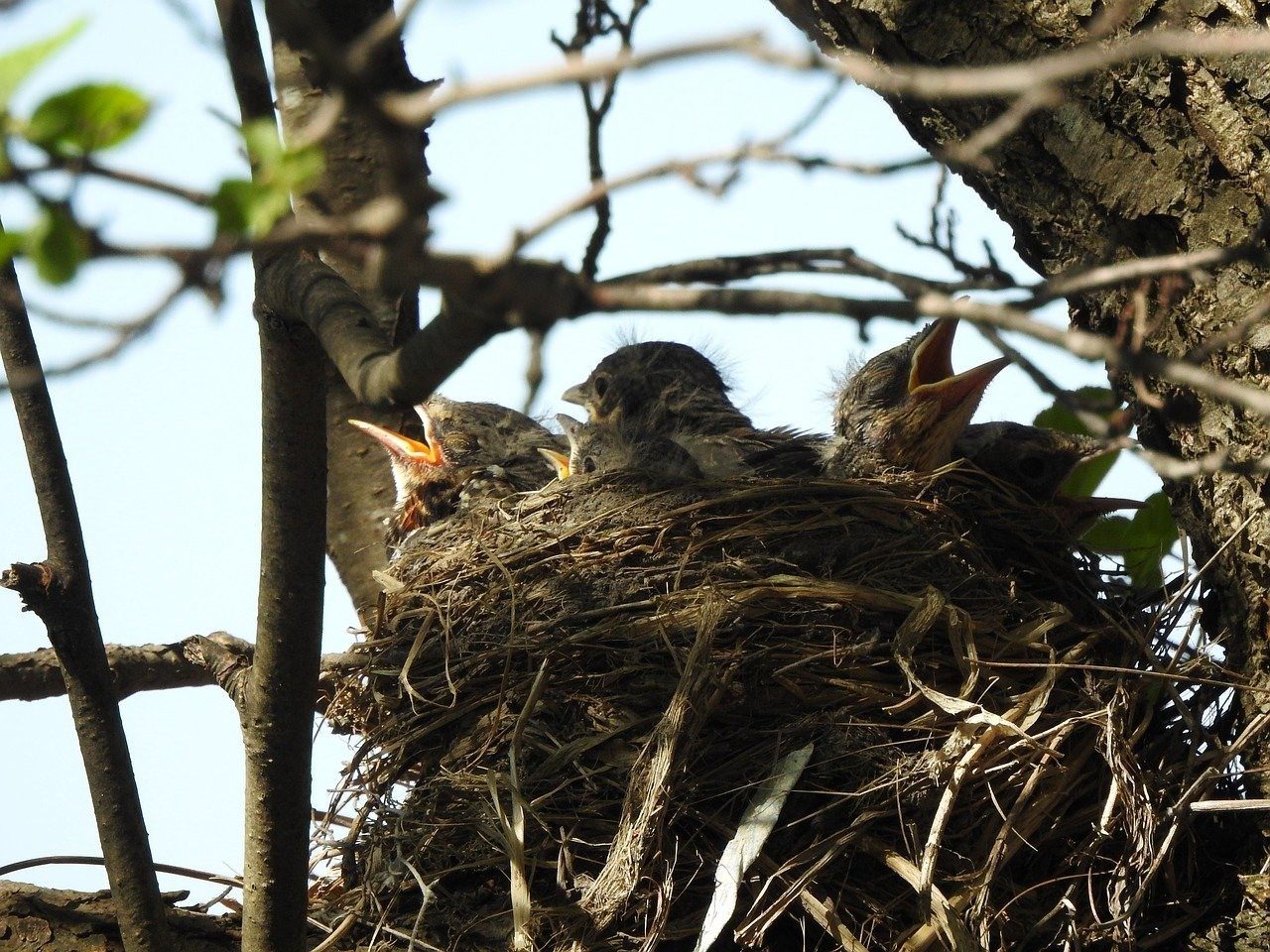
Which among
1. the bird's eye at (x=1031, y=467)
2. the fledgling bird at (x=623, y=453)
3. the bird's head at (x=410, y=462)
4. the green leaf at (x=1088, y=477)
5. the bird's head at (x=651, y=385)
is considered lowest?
the green leaf at (x=1088, y=477)

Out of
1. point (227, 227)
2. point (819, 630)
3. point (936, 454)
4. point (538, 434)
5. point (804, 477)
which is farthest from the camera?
point (538, 434)

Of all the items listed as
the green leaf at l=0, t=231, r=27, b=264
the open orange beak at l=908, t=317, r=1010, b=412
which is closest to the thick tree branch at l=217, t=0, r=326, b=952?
the green leaf at l=0, t=231, r=27, b=264

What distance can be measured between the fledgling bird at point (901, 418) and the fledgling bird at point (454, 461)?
1.08 meters

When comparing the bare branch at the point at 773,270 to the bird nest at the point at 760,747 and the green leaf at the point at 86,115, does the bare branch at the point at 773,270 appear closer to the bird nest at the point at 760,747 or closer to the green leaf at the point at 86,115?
the green leaf at the point at 86,115

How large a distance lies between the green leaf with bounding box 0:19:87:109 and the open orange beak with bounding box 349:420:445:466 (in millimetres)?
2959

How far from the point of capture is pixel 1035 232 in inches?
104

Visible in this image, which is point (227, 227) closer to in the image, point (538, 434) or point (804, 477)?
point (804, 477)

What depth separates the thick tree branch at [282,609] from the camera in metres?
2.07

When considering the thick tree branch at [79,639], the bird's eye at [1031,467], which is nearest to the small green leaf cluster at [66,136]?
the thick tree branch at [79,639]

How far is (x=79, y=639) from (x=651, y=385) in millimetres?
1958

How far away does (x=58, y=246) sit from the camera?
0.97 m

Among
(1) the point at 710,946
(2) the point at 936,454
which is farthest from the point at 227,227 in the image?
(2) the point at 936,454

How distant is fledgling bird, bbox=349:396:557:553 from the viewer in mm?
4055

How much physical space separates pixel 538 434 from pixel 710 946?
2476 millimetres
